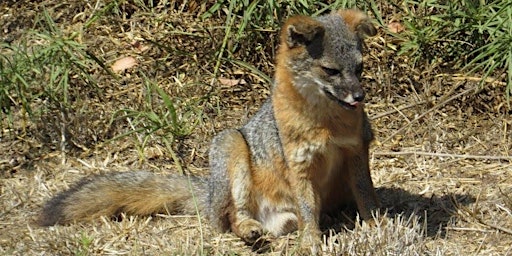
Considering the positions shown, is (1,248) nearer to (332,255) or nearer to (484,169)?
(332,255)

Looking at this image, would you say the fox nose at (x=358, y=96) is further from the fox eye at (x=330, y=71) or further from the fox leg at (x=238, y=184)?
the fox leg at (x=238, y=184)

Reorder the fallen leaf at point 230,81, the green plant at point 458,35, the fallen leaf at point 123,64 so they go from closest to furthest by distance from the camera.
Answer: the green plant at point 458,35
the fallen leaf at point 230,81
the fallen leaf at point 123,64

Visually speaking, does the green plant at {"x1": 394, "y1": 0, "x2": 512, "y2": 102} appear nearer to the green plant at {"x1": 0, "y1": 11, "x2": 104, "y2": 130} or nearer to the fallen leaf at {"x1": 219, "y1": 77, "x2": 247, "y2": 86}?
the fallen leaf at {"x1": 219, "y1": 77, "x2": 247, "y2": 86}

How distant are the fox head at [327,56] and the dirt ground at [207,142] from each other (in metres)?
0.70

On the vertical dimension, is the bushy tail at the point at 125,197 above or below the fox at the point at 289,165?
below

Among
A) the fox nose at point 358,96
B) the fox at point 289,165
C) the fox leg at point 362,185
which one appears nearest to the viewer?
the fox nose at point 358,96

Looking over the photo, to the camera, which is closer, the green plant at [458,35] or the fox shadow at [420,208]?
the fox shadow at [420,208]

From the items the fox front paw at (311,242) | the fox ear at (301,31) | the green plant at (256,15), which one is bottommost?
the fox front paw at (311,242)

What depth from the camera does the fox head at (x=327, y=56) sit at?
14.9 feet

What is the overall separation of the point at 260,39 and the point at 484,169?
1.84 meters

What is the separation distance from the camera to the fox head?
454 centimetres

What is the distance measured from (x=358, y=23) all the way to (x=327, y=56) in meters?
0.28

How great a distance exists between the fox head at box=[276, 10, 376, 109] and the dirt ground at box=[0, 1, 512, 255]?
70cm

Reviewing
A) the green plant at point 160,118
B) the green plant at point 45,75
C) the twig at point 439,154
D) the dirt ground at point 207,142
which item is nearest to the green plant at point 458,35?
the dirt ground at point 207,142
